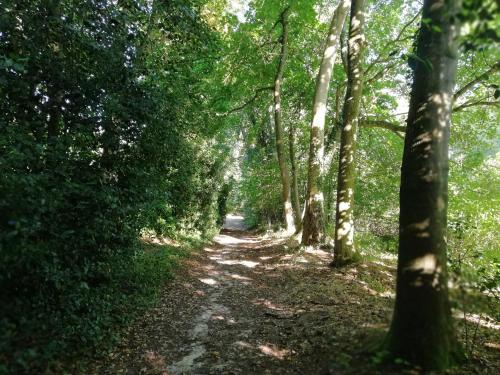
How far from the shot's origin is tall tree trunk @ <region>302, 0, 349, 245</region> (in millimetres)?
12797

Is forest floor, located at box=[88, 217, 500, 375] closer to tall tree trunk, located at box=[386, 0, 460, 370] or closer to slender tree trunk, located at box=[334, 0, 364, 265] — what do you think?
tall tree trunk, located at box=[386, 0, 460, 370]

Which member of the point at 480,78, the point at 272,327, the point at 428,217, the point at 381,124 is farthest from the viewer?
the point at 381,124

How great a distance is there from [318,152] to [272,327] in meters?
7.93

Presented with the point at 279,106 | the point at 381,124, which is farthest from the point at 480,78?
the point at 279,106

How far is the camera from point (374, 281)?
333 inches

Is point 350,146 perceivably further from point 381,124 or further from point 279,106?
point 279,106

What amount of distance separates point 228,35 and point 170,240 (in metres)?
9.76

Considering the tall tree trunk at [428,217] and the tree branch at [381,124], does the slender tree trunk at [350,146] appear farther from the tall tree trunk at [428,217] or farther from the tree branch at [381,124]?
the tall tree trunk at [428,217]

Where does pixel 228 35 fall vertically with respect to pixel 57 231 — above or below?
above

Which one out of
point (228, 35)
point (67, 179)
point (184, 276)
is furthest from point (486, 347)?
point (228, 35)

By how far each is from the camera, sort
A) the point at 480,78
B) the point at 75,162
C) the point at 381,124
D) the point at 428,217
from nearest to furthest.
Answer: the point at 428,217 < the point at 75,162 < the point at 480,78 < the point at 381,124

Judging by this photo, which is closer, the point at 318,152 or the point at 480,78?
the point at 480,78

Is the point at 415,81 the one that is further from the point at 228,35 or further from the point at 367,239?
the point at 228,35

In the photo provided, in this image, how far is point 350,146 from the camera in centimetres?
973
